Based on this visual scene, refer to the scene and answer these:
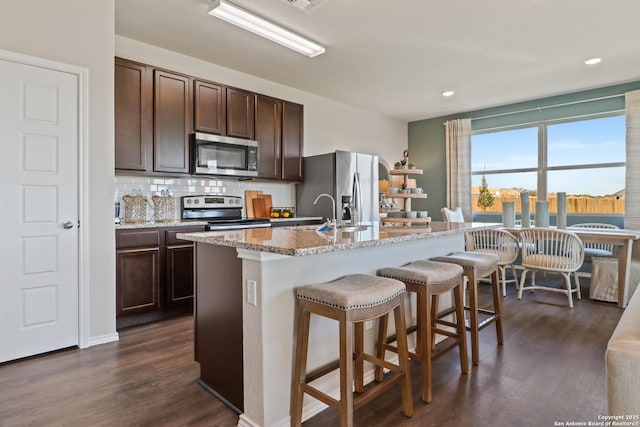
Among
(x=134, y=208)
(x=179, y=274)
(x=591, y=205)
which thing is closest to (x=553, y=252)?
(x=591, y=205)

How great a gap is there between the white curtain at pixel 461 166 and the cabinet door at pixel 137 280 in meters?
4.93

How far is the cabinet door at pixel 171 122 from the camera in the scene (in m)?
3.53

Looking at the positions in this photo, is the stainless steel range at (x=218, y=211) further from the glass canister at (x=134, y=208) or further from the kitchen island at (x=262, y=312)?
the kitchen island at (x=262, y=312)

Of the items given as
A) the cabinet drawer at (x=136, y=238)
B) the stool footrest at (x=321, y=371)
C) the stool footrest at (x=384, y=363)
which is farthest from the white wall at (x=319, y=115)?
the stool footrest at (x=384, y=363)

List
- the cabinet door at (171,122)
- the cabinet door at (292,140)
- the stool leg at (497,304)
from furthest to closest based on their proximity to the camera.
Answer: the cabinet door at (292,140) < the cabinet door at (171,122) < the stool leg at (497,304)

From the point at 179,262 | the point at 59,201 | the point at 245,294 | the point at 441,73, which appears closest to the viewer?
the point at 245,294

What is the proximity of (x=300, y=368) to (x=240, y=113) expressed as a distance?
3.27 meters

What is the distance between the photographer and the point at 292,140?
15.9 feet

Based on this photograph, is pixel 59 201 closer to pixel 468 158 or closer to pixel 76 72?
pixel 76 72

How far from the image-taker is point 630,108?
185 inches

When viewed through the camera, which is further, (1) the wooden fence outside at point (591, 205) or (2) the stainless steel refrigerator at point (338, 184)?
(1) the wooden fence outside at point (591, 205)

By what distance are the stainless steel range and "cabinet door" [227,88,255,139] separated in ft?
2.58

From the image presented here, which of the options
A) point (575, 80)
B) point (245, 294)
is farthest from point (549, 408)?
point (575, 80)

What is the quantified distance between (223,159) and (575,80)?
15.1 feet
